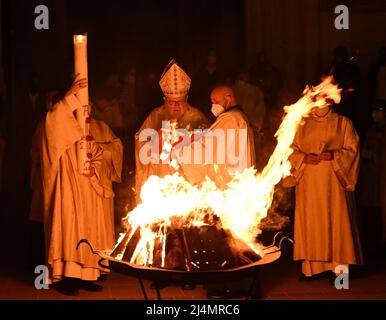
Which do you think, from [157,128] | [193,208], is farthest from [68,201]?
[193,208]

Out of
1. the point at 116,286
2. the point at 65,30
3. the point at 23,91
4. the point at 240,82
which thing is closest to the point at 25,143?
the point at 23,91

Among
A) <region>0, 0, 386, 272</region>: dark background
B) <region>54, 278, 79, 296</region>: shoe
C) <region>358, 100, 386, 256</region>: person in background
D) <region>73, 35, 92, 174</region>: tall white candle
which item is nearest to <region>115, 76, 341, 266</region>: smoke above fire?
<region>73, 35, 92, 174</region>: tall white candle

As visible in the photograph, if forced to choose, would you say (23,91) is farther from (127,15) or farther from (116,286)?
(116,286)

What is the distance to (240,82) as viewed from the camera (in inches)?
540

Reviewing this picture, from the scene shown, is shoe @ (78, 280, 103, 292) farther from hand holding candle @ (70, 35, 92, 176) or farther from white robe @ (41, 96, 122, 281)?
hand holding candle @ (70, 35, 92, 176)

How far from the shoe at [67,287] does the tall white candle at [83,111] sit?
3.69ft

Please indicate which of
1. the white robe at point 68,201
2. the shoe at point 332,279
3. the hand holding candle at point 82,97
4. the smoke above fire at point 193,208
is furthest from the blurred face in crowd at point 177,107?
the shoe at point 332,279

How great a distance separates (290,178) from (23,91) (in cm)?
528

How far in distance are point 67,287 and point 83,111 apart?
71.3 inches

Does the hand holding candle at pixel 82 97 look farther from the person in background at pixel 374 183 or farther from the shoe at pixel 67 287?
the person in background at pixel 374 183

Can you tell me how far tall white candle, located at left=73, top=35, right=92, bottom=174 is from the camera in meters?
9.71

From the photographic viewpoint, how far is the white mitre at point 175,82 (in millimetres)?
11344

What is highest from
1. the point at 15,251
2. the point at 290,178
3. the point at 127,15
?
the point at 127,15

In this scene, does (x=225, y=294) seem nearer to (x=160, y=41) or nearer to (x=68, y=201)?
(x=68, y=201)
